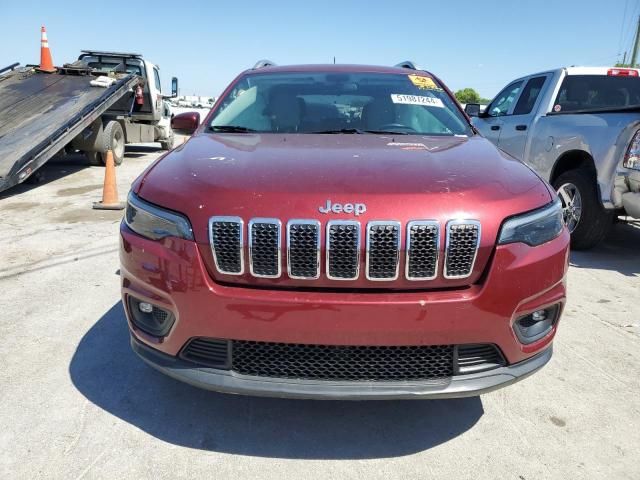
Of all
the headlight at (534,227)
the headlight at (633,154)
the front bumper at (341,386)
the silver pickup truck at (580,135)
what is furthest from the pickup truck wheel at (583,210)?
the front bumper at (341,386)

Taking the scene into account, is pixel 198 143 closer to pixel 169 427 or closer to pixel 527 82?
pixel 169 427

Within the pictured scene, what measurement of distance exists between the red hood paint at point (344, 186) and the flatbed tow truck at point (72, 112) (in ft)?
17.8

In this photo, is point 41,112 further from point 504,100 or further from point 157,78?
point 504,100

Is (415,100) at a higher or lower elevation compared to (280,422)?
higher

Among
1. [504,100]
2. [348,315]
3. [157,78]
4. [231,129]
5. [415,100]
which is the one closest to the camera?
[348,315]

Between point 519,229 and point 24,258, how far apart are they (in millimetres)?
4377

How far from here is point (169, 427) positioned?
2.29 m

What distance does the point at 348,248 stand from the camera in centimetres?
189

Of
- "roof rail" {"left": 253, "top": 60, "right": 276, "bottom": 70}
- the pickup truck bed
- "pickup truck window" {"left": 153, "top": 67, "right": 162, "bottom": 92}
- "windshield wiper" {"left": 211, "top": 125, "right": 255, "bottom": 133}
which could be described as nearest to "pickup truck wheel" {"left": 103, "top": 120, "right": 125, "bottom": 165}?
the pickup truck bed

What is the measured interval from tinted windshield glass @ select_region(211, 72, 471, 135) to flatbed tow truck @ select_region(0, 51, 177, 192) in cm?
464

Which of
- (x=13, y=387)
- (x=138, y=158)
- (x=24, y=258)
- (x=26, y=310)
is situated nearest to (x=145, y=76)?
(x=138, y=158)

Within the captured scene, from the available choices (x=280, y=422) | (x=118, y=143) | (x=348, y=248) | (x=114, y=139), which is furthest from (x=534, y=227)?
(x=118, y=143)

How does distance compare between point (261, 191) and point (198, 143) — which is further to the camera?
point (198, 143)

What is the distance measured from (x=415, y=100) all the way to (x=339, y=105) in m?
0.50
